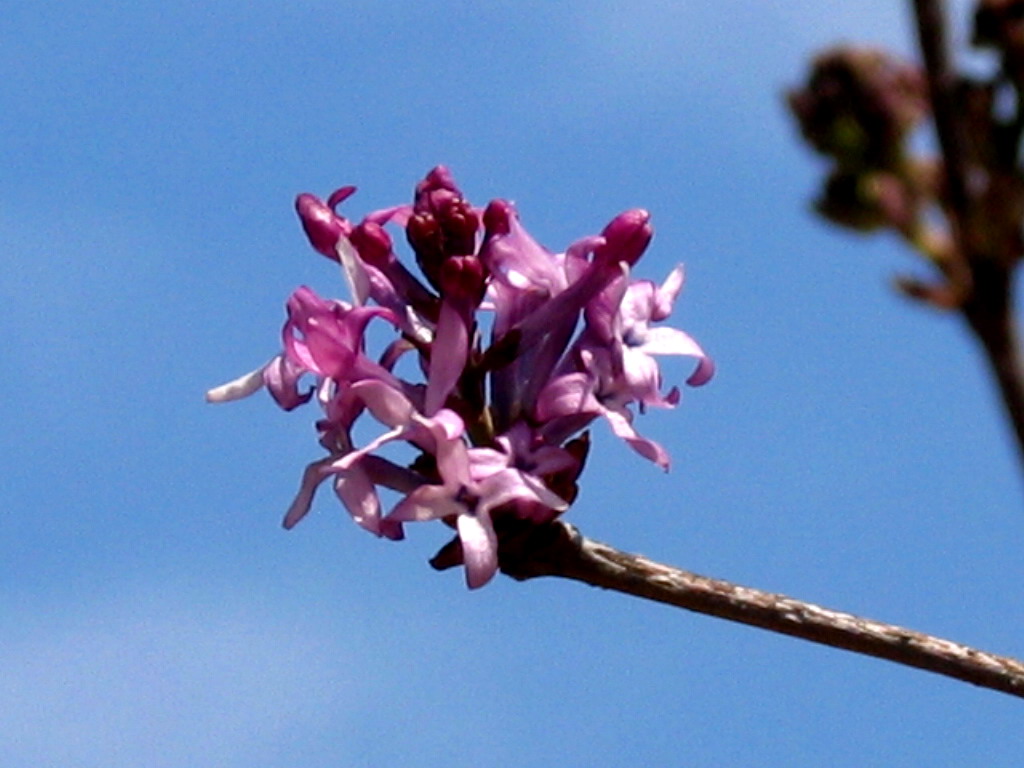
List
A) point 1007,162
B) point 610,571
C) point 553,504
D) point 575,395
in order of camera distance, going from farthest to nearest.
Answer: point 575,395 < point 553,504 < point 610,571 < point 1007,162

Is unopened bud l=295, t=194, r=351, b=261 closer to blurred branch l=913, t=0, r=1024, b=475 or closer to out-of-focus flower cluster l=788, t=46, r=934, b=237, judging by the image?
out-of-focus flower cluster l=788, t=46, r=934, b=237

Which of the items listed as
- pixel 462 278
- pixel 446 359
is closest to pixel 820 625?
pixel 446 359

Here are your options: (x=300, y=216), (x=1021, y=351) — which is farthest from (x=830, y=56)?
(x=300, y=216)

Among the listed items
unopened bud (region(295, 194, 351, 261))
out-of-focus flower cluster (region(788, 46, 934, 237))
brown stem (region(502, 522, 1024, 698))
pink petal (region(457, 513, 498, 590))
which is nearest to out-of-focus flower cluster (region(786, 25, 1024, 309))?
out-of-focus flower cluster (region(788, 46, 934, 237))

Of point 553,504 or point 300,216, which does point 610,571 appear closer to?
point 553,504

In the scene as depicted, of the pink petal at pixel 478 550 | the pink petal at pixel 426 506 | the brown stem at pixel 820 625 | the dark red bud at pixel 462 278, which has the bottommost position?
the brown stem at pixel 820 625

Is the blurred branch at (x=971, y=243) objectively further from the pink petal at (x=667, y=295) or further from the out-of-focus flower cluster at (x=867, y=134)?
the pink petal at (x=667, y=295)

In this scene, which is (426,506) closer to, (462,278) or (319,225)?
(462,278)

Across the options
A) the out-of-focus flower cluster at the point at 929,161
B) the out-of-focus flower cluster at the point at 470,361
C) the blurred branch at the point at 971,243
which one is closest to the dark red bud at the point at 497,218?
the out-of-focus flower cluster at the point at 470,361
